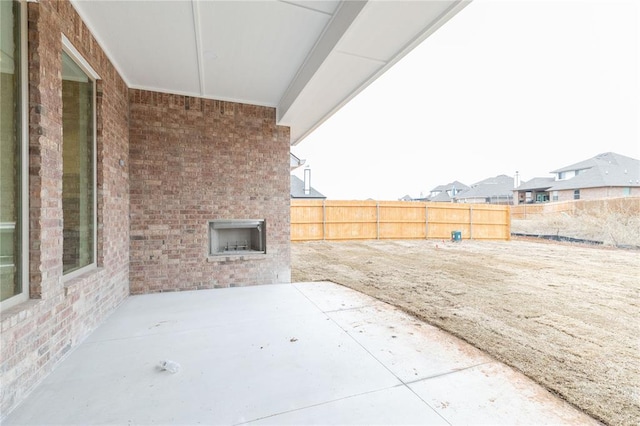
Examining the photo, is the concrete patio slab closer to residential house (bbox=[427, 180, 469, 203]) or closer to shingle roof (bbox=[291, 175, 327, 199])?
shingle roof (bbox=[291, 175, 327, 199])

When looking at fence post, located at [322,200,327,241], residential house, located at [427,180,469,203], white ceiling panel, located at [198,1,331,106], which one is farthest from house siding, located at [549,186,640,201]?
white ceiling panel, located at [198,1,331,106]

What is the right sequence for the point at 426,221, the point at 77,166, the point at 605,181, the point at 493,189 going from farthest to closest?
the point at 493,189 < the point at 605,181 < the point at 426,221 < the point at 77,166

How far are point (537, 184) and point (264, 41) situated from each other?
38.9m

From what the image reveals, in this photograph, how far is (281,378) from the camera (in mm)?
2010

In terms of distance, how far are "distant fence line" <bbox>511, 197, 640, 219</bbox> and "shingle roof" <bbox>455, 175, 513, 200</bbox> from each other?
19.4 metres

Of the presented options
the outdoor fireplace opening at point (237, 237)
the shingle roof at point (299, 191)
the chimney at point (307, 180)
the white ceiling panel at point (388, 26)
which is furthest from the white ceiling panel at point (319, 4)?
the chimney at point (307, 180)

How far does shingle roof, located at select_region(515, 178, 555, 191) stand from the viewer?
100ft

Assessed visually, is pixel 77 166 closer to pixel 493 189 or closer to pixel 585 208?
pixel 585 208

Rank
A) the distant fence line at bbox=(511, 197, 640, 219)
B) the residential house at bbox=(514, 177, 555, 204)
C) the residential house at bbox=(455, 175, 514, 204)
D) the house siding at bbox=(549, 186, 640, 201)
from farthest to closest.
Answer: the residential house at bbox=(455, 175, 514, 204)
the residential house at bbox=(514, 177, 555, 204)
the house siding at bbox=(549, 186, 640, 201)
the distant fence line at bbox=(511, 197, 640, 219)

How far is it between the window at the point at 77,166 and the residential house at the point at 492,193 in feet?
137

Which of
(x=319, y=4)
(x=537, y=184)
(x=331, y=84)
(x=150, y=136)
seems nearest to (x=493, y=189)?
(x=537, y=184)

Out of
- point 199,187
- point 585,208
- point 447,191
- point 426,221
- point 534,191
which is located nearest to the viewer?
point 199,187

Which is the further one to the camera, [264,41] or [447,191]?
[447,191]

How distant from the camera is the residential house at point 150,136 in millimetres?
1900
